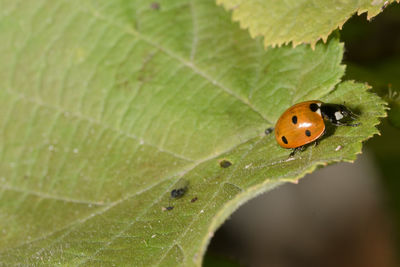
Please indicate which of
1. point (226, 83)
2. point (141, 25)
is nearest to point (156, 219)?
point (226, 83)

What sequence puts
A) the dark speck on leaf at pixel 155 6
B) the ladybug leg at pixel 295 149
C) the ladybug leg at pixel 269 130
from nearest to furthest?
the ladybug leg at pixel 295 149 < the ladybug leg at pixel 269 130 < the dark speck on leaf at pixel 155 6

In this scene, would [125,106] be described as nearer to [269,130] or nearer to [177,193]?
[177,193]

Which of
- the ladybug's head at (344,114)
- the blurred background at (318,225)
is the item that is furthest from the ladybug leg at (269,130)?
the blurred background at (318,225)

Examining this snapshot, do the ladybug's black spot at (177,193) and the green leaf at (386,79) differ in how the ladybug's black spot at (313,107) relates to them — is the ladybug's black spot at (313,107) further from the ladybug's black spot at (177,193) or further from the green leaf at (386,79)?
the ladybug's black spot at (177,193)

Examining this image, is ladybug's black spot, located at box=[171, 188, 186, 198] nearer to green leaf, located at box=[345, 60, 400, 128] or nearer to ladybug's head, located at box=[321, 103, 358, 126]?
ladybug's head, located at box=[321, 103, 358, 126]

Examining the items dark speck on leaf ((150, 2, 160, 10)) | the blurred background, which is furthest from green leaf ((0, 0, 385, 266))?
the blurred background
